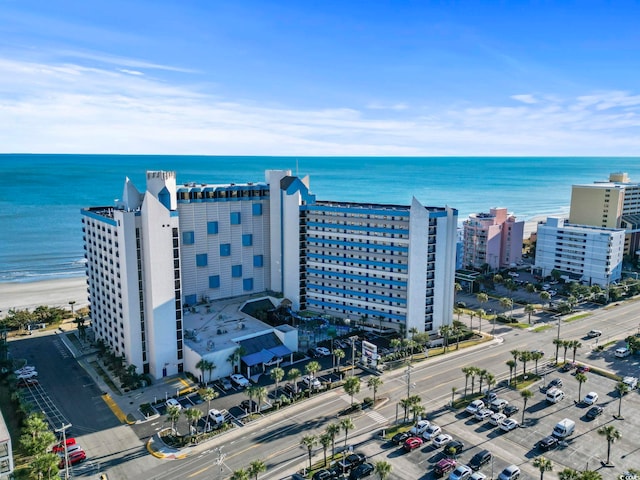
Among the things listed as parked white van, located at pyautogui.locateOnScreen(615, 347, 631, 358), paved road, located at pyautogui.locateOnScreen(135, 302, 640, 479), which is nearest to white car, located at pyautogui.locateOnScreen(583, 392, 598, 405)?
paved road, located at pyautogui.locateOnScreen(135, 302, 640, 479)

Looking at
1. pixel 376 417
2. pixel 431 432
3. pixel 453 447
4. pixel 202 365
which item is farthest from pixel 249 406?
pixel 453 447

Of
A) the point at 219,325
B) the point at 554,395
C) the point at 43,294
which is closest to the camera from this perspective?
the point at 554,395

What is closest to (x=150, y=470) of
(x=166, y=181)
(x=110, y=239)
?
(x=110, y=239)

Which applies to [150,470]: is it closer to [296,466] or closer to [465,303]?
[296,466]

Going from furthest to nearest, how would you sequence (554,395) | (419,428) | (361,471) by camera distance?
(554,395) → (419,428) → (361,471)

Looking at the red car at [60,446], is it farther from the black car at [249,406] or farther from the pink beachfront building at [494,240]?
the pink beachfront building at [494,240]

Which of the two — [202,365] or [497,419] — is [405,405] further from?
[202,365]

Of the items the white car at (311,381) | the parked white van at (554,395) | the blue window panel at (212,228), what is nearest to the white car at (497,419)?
the parked white van at (554,395)
